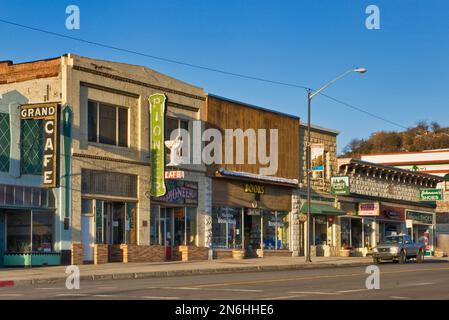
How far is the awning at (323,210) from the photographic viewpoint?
49188mm

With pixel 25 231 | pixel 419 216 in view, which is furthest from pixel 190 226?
pixel 419 216

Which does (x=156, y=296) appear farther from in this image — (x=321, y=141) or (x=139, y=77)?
(x=321, y=141)

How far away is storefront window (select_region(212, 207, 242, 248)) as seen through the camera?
42.7 meters

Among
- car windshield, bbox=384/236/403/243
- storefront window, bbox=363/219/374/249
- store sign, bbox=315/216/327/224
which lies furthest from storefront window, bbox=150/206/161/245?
storefront window, bbox=363/219/374/249

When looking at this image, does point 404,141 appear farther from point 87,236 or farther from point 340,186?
point 87,236

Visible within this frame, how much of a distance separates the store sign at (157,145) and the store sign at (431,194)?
105 ft

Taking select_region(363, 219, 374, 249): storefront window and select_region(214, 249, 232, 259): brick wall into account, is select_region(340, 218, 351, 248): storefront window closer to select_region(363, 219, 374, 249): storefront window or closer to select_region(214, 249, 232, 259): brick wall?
select_region(363, 219, 374, 249): storefront window

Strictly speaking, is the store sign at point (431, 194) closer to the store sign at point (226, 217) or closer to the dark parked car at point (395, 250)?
the dark parked car at point (395, 250)

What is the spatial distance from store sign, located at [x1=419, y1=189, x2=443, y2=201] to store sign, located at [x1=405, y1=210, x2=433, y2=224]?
5.01 feet

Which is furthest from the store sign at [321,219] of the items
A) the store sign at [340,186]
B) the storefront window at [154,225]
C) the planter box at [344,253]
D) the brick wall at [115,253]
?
the brick wall at [115,253]

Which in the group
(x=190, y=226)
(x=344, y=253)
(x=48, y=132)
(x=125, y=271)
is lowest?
(x=344, y=253)

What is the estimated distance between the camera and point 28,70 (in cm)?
3544

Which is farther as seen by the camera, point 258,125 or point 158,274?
point 258,125

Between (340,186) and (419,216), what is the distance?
696 inches
